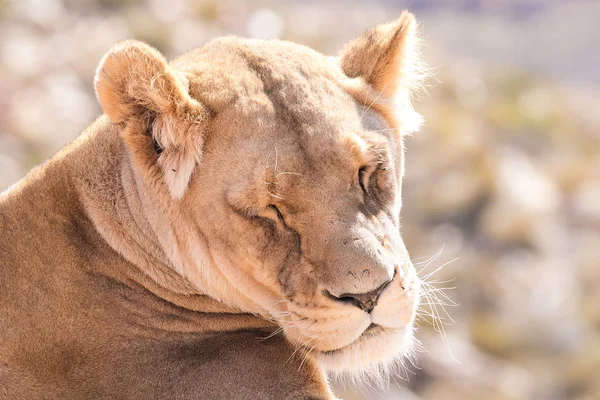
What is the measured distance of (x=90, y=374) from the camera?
4.55 metres

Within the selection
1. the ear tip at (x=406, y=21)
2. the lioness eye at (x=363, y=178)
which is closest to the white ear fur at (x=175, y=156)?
the lioness eye at (x=363, y=178)

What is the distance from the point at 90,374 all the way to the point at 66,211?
901mm

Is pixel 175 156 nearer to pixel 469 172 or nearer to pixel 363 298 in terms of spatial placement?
pixel 363 298

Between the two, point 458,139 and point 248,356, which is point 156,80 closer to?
point 248,356

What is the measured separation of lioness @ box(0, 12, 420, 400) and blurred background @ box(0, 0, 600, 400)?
26.8 ft

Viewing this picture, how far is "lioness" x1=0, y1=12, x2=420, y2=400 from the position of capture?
4.48 meters

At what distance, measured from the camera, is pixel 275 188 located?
14.7 ft

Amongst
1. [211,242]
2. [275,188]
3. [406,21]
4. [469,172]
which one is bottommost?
[469,172]

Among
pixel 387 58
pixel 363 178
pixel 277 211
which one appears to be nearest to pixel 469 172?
pixel 387 58

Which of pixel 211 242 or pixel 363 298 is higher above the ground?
pixel 211 242

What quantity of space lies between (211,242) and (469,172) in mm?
22492

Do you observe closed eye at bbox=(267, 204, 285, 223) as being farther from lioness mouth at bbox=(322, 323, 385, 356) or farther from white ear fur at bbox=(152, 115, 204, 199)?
lioness mouth at bbox=(322, 323, 385, 356)

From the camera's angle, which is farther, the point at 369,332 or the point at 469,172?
the point at 469,172

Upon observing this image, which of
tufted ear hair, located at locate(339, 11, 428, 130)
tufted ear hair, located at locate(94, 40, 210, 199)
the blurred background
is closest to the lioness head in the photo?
tufted ear hair, located at locate(94, 40, 210, 199)
